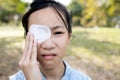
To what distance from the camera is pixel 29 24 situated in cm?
192

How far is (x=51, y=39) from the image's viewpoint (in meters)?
1.79

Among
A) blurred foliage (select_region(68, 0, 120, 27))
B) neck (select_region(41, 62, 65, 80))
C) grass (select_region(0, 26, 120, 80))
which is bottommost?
blurred foliage (select_region(68, 0, 120, 27))

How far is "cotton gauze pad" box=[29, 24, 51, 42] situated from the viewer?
1.76 metres

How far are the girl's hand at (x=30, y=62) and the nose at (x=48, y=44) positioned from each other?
89 mm

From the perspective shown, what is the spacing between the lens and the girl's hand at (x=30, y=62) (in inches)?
64.3

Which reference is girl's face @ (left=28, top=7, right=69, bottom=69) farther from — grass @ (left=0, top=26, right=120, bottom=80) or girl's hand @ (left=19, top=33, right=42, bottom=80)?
grass @ (left=0, top=26, right=120, bottom=80)

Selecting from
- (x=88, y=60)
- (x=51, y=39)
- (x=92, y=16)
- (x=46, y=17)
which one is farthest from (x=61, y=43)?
(x=92, y=16)

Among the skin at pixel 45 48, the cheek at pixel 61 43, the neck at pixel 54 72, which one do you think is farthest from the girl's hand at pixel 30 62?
the neck at pixel 54 72

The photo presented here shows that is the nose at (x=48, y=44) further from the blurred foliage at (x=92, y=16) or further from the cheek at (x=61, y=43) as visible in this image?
the blurred foliage at (x=92, y=16)

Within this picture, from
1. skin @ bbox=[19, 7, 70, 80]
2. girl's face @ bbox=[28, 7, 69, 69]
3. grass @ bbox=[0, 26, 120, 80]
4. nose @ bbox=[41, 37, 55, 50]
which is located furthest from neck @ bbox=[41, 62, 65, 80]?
grass @ bbox=[0, 26, 120, 80]

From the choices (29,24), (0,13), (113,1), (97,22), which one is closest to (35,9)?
(29,24)

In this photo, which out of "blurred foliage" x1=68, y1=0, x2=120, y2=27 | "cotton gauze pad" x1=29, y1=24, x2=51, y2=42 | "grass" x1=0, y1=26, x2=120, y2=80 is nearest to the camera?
"cotton gauze pad" x1=29, y1=24, x2=51, y2=42

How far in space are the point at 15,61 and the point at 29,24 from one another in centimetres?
405

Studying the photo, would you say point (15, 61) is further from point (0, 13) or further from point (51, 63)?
point (0, 13)
